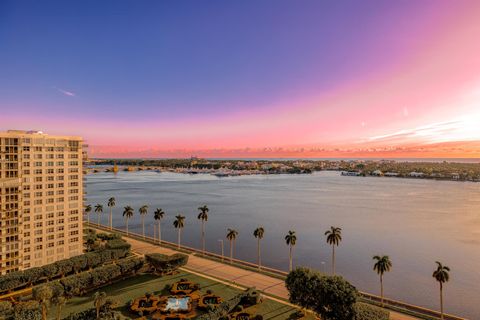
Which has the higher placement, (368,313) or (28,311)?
(368,313)

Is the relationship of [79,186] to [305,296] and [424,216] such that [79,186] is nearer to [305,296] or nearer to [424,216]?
[305,296]

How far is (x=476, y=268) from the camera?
86.8m

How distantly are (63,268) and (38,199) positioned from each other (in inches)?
761

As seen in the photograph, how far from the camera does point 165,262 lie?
6862 centimetres

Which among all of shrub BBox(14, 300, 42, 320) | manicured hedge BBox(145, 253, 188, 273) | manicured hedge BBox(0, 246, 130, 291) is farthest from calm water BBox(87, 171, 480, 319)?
shrub BBox(14, 300, 42, 320)

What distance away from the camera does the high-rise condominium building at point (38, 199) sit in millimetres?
68000

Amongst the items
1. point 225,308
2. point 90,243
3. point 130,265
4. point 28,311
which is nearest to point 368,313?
point 225,308

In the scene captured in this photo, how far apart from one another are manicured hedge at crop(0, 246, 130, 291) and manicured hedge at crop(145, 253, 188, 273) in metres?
10.8

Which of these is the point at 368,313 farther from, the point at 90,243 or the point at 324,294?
the point at 90,243

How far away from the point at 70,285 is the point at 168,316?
2275cm

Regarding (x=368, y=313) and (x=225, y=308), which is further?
(x=225, y=308)

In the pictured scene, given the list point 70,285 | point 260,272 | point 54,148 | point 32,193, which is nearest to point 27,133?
point 54,148

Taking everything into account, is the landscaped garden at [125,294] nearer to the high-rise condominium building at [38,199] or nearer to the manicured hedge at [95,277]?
the manicured hedge at [95,277]

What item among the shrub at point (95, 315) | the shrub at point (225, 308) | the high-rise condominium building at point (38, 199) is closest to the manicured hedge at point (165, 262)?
the shrub at point (95, 315)
